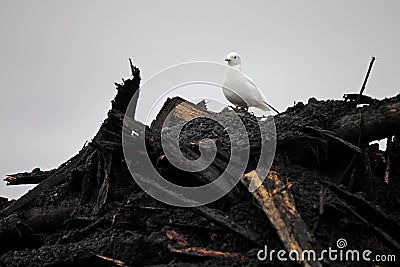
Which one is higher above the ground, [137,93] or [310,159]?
[137,93]

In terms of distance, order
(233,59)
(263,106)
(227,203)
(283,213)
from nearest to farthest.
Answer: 1. (283,213)
2. (227,203)
3. (263,106)
4. (233,59)

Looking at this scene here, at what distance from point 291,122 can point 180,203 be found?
133 centimetres

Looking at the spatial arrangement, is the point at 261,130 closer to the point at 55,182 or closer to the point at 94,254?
the point at 94,254

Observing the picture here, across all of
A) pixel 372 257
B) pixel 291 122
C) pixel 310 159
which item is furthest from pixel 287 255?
pixel 291 122

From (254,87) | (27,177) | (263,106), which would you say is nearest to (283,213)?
(254,87)

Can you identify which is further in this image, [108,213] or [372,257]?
[108,213]

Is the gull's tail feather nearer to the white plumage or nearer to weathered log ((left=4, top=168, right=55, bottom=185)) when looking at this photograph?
the white plumage

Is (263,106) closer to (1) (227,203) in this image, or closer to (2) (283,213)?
(1) (227,203)

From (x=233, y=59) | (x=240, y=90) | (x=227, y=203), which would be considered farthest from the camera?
(x=233, y=59)

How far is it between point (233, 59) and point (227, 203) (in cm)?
317

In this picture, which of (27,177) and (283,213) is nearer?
(283,213)

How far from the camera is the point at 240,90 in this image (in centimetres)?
576

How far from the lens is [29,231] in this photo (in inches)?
167

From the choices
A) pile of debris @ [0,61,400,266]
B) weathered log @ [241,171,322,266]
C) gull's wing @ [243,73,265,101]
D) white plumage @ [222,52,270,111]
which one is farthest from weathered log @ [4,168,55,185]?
weathered log @ [241,171,322,266]
